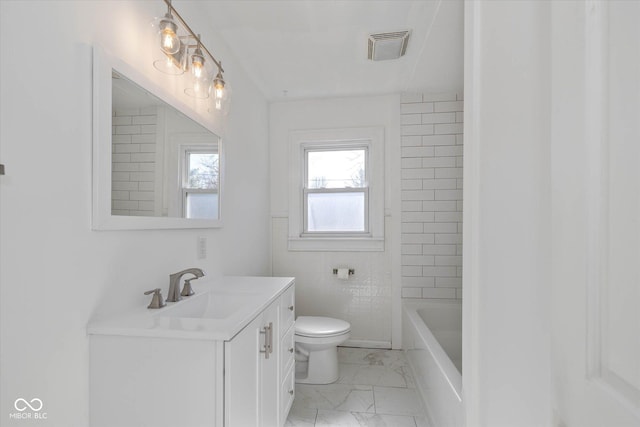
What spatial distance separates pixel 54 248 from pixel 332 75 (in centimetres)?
222

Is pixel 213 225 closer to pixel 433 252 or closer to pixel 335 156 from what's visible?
pixel 335 156

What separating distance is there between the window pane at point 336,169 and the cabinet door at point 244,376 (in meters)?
1.97

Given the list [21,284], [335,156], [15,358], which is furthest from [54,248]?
[335,156]

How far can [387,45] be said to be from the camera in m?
2.02

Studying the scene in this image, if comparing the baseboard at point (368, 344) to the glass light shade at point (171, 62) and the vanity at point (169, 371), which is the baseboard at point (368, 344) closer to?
the vanity at point (169, 371)

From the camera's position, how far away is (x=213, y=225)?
69.8 inches

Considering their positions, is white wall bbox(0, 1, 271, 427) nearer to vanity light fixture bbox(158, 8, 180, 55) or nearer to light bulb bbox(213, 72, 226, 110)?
vanity light fixture bbox(158, 8, 180, 55)

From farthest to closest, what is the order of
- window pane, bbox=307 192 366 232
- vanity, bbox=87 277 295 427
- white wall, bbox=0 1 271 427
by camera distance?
1. window pane, bbox=307 192 366 232
2. vanity, bbox=87 277 295 427
3. white wall, bbox=0 1 271 427

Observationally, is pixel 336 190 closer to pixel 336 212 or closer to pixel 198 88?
pixel 336 212

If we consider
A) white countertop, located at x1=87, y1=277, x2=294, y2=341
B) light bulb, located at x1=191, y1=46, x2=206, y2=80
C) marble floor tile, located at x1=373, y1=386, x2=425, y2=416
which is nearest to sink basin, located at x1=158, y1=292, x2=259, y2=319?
white countertop, located at x1=87, y1=277, x2=294, y2=341

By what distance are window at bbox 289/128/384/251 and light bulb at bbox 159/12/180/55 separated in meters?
1.80

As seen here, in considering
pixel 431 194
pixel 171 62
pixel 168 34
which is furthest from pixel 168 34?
pixel 431 194

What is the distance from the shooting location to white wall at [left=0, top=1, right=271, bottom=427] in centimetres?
74
